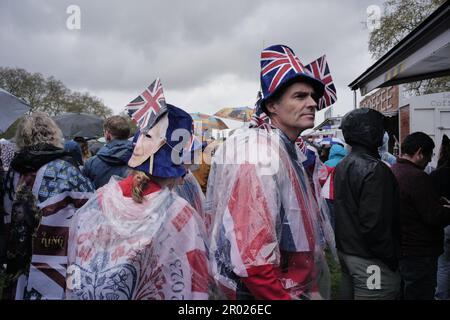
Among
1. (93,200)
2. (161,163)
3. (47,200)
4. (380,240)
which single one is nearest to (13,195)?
(47,200)

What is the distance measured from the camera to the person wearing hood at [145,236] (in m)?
1.57

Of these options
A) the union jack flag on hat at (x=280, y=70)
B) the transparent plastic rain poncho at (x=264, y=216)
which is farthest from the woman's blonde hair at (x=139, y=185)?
the union jack flag on hat at (x=280, y=70)

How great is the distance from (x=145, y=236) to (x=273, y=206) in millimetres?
533

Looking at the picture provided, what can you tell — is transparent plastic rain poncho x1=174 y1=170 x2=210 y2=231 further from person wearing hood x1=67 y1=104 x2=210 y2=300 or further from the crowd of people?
person wearing hood x1=67 y1=104 x2=210 y2=300

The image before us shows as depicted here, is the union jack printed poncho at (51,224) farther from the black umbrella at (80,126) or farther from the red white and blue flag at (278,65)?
the black umbrella at (80,126)

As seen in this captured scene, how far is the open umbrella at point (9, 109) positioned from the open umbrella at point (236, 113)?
2094 millimetres

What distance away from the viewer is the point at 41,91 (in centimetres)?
3581

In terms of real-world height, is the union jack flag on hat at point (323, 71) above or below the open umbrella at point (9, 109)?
above

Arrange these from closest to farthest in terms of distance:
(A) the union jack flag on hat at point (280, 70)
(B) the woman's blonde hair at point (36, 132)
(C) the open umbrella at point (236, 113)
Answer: (A) the union jack flag on hat at point (280, 70) < (B) the woman's blonde hair at point (36, 132) < (C) the open umbrella at point (236, 113)

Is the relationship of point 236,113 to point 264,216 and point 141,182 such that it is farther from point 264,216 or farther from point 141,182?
point 264,216

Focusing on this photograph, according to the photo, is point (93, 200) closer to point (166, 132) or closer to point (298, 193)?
point (166, 132)

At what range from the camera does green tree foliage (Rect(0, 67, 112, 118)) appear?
30.2m

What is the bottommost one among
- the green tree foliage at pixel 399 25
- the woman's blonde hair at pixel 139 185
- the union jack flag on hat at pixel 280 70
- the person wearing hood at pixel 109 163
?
the woman's blonde hair at pixel 139 185

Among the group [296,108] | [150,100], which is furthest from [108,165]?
[296,108]
